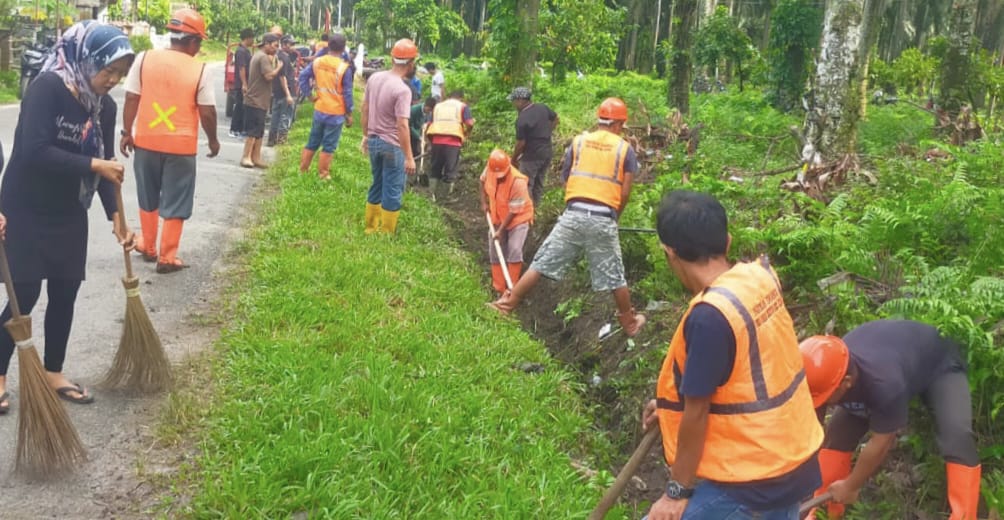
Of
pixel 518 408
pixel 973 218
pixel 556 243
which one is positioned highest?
Answer: pixel 973 218

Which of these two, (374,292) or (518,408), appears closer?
(518,408)

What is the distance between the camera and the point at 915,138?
10328 mm

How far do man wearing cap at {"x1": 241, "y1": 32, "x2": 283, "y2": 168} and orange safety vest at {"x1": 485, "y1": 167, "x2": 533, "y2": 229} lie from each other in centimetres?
502

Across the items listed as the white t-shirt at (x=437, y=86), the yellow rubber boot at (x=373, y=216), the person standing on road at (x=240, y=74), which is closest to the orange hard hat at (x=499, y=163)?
the yellow rubber boot at (x=373, y=216)

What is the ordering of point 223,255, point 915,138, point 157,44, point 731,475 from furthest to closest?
1. point 157,44
2. point 915,138
3. point 223,255
4. point 731,475

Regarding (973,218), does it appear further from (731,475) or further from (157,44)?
(157,44)

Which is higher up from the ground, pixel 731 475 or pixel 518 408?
pixel 731 475

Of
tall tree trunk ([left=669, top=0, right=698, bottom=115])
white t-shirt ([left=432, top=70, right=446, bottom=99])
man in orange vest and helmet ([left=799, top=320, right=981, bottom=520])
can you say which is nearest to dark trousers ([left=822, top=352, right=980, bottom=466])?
man in orange vest and helmet ([left=799, top=320, right=981, bottom=520])

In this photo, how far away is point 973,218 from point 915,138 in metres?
5.89

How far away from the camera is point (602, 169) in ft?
20.5

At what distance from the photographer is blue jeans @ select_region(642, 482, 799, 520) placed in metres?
2.66

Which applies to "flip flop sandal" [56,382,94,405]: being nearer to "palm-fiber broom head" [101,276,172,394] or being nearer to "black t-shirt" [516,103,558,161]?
"palm-fiber broom head" [101,276,172,394]

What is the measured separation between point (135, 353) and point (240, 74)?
33.3 feet

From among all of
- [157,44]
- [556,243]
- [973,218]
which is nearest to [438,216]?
[556,243]
